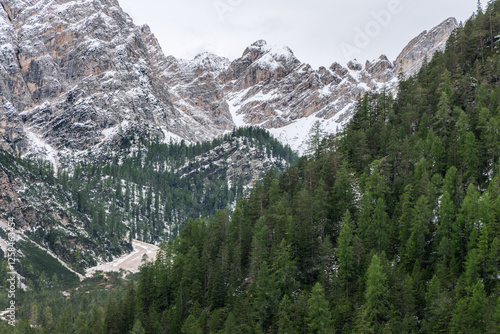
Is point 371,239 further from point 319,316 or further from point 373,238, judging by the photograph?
point 319,316

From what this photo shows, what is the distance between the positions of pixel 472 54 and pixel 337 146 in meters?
38.9

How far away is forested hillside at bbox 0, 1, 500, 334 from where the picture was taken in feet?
202

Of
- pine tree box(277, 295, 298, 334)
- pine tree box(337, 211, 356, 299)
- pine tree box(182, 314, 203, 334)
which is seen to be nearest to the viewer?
pine tree box(277, 295, 298, 334)

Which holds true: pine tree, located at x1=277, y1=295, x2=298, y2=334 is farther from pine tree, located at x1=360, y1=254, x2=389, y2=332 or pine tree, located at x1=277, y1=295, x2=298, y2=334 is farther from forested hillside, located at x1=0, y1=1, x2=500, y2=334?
pine tree, located at x1=360, y1=254, x2=389, y2=332

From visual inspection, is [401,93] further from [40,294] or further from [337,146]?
[40,294]

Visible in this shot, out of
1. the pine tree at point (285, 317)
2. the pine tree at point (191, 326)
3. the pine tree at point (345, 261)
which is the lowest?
the pine tree at point (191, 326)

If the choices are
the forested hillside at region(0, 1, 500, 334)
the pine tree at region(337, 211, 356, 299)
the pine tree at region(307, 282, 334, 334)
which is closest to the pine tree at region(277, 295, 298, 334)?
the forested hillside at region(0, 1, 500, 334)

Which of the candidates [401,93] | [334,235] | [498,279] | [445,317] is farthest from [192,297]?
[401,93]

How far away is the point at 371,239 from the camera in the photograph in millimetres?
73000

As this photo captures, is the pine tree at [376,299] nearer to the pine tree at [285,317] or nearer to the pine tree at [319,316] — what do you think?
the pine tree at [319,316]

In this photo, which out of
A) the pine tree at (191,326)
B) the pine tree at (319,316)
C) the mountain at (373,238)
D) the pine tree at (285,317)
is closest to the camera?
the mountain at (373,238)

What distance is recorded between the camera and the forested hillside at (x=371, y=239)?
61.5 metres

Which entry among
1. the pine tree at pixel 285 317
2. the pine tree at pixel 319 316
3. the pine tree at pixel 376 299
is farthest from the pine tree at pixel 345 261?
the pine tree at pixel 285 317

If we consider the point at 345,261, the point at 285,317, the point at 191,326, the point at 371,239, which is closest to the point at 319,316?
the point at 285,317
